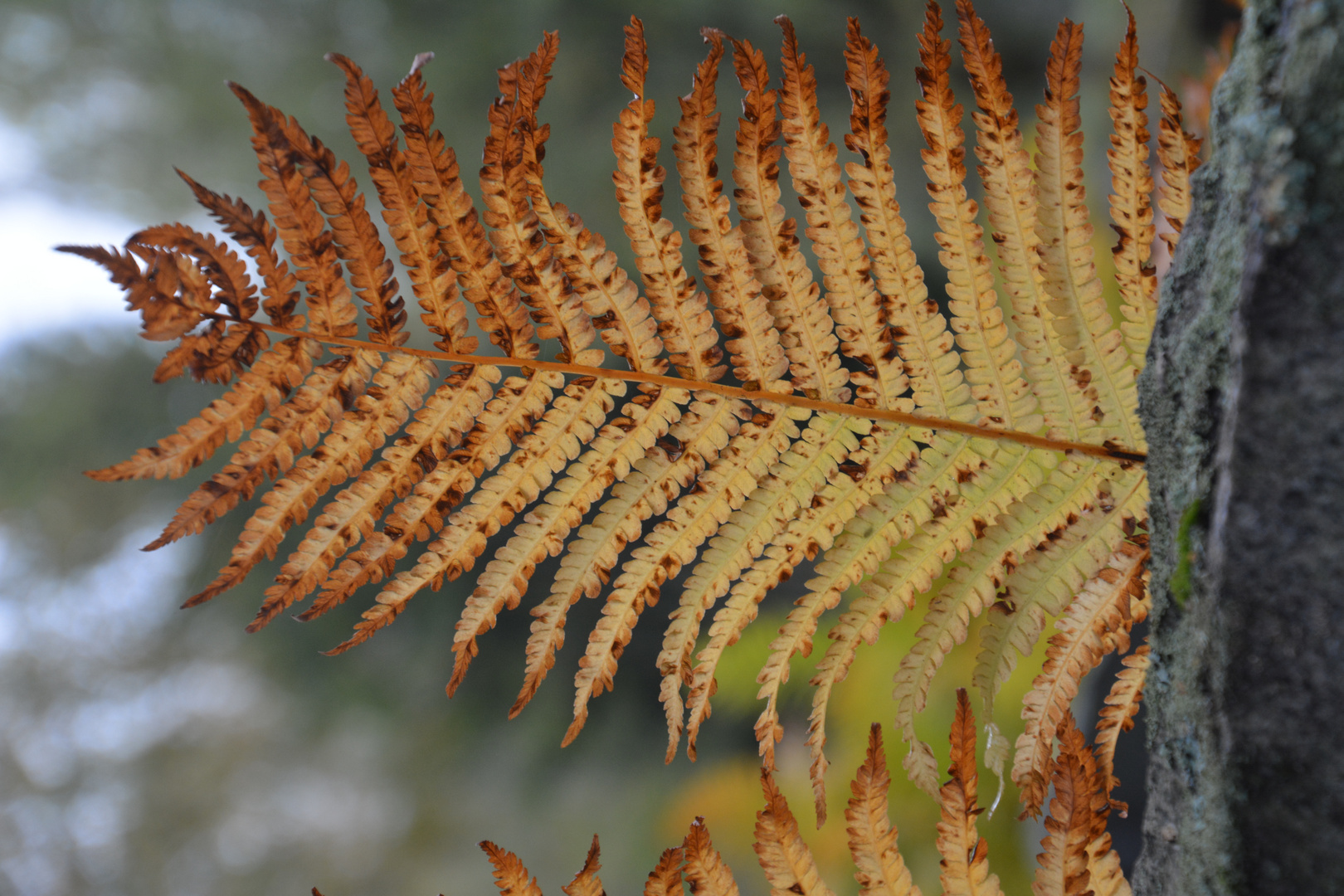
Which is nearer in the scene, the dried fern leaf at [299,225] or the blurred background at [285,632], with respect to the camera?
the dried fern leaf at [299,225]

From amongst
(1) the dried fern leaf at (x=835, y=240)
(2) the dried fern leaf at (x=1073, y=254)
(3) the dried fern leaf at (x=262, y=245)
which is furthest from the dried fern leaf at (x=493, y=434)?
(2) the dried fern leaf at (x=1073, y=254)

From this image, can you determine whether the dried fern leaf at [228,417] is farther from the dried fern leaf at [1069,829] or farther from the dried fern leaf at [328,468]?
the dried fern leaf at [1069,829]

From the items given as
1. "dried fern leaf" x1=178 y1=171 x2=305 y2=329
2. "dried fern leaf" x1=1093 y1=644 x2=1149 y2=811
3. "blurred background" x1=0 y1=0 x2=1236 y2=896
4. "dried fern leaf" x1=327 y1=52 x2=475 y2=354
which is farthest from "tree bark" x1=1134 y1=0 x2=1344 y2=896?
"blurred background" x1=0 y1=0 x2=1236 y2=896

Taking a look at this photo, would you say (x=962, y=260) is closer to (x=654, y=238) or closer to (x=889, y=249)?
(x=889, y=249)

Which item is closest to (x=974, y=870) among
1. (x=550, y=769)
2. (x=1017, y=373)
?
(x=1017, y=373)

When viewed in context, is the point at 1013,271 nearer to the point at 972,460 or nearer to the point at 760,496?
the point at 972,460

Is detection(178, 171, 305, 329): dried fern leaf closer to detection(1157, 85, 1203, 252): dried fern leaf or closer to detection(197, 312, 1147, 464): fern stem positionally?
detection(197, 312, 1147, 464): fern stem

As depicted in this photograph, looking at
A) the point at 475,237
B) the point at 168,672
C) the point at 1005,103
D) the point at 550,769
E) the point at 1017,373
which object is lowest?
the point at 168,672
